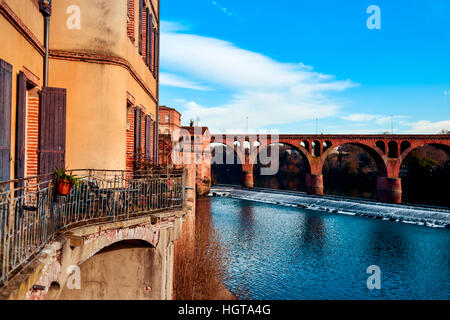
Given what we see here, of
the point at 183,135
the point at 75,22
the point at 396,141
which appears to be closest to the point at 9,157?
the point at 75,22

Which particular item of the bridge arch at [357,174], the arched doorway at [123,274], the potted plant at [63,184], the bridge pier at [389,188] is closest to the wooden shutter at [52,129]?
the arched doorway at [123,274]

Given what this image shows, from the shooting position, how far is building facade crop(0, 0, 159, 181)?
19.0 ft

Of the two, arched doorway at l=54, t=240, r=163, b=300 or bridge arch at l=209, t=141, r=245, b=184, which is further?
bridge arch at l=209, t=141, r=245, b=184

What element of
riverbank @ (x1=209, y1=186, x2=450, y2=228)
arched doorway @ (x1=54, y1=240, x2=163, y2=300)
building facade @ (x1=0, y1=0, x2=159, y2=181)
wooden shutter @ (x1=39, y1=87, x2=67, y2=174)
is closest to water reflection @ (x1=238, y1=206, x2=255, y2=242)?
riverbank @ (x1=209, y1=186, x2=450, y2=228)

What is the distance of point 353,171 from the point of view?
2291 inches

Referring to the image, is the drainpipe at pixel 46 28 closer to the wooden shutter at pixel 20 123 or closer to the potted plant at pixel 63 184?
the wooden shutter at pixel 20 123

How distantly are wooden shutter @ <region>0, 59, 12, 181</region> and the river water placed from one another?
9.38 m

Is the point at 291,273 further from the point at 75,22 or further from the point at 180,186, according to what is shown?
the point at 75,22

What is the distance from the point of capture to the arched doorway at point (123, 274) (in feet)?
22.2

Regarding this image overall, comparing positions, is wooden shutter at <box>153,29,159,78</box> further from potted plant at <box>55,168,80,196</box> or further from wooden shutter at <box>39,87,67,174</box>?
potted plant at <box>55,168,80,196</box>

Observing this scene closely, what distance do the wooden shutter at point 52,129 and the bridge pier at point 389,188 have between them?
4203 centimetres

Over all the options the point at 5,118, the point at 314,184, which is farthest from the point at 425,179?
the point at 5,118

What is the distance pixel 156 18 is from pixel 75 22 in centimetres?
549
